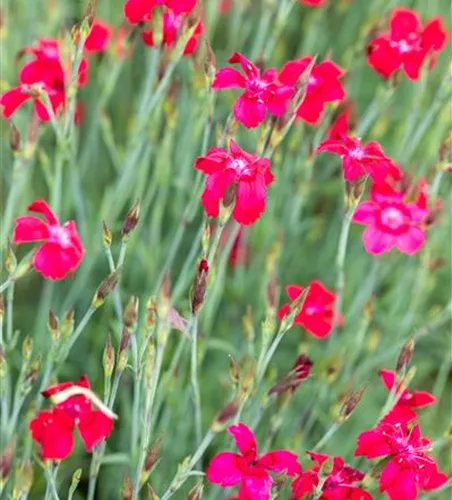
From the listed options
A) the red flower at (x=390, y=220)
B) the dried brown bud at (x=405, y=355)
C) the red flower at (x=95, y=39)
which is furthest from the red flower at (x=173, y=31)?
the dried brown bud at (x=405, y=355)

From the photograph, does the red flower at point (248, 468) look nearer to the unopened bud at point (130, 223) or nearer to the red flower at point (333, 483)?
the red flower at point (333, 483)

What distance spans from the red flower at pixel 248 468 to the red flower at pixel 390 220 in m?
0.45

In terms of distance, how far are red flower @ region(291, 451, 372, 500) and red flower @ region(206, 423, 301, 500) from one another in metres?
0.03

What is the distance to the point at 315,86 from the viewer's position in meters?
1.59

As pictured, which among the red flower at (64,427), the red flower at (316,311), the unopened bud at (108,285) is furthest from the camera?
the red flower at (316,311)

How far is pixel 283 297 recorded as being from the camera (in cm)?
238

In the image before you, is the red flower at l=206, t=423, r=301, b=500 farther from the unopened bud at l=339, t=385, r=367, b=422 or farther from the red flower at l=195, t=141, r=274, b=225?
the red flower at l=195, t=141, r=274, b=225

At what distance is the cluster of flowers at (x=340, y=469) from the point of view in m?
1.33

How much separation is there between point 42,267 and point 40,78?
1.43 ft

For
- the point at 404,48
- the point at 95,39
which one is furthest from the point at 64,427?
the point at 404,48

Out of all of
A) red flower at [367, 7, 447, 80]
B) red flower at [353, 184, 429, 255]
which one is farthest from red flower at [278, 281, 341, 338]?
red flower at [367, 7, 447, 80]

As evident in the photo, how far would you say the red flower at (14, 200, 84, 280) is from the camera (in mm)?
1483

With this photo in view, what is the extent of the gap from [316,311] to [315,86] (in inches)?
17.1

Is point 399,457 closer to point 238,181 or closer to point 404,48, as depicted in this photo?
point 238,181
